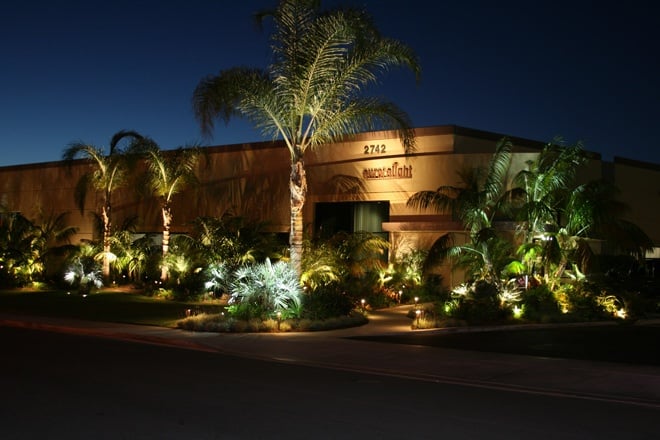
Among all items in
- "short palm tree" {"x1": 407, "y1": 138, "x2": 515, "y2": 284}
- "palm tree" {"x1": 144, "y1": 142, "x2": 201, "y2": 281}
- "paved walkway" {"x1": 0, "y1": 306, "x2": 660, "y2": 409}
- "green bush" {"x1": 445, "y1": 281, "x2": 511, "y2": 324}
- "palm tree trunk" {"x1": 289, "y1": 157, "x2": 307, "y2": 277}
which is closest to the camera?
"paved walkway" {"x1": 0, "y1": 306, "x2": 660, "y2": 409}

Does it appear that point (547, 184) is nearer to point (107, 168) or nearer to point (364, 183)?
point (364, 183)

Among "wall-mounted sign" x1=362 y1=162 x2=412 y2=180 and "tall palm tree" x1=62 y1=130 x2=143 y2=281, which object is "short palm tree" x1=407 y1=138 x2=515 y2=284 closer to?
"wall-mounted sign" x1=362 y1=162 x2=412 y2=180

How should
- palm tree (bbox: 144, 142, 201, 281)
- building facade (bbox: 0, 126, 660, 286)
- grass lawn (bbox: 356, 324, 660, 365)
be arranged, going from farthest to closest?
palm tree (bbox: 144, 142, 201, 281) < building facade (bbox: 0, 126, 660, 286) < grass lawn (bbox: 356, 324, 660, 365)

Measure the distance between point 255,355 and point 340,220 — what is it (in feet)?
54.8

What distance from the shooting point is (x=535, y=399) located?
10.8m

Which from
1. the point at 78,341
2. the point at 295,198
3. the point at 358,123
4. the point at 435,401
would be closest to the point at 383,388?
the point at 435,401

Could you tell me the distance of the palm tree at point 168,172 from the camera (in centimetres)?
3166

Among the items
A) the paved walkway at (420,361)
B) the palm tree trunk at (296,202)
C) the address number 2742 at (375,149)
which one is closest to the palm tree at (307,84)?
the palm tree trunk at (296,202)

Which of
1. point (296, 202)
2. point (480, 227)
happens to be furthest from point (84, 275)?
point (480, 227)

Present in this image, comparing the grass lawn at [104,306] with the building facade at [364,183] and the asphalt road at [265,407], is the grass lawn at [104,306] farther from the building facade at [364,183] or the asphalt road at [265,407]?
the asphalt road at [265,407]

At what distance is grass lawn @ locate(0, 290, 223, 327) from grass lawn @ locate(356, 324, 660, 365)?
7721mm

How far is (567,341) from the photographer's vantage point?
17.0m

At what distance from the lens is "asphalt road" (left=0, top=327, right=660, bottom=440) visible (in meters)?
8.44

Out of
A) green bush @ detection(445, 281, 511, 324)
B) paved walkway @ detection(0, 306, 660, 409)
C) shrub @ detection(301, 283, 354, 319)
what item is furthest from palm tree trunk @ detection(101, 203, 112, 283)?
green bush @ detection(445, 281, 511, 324)
